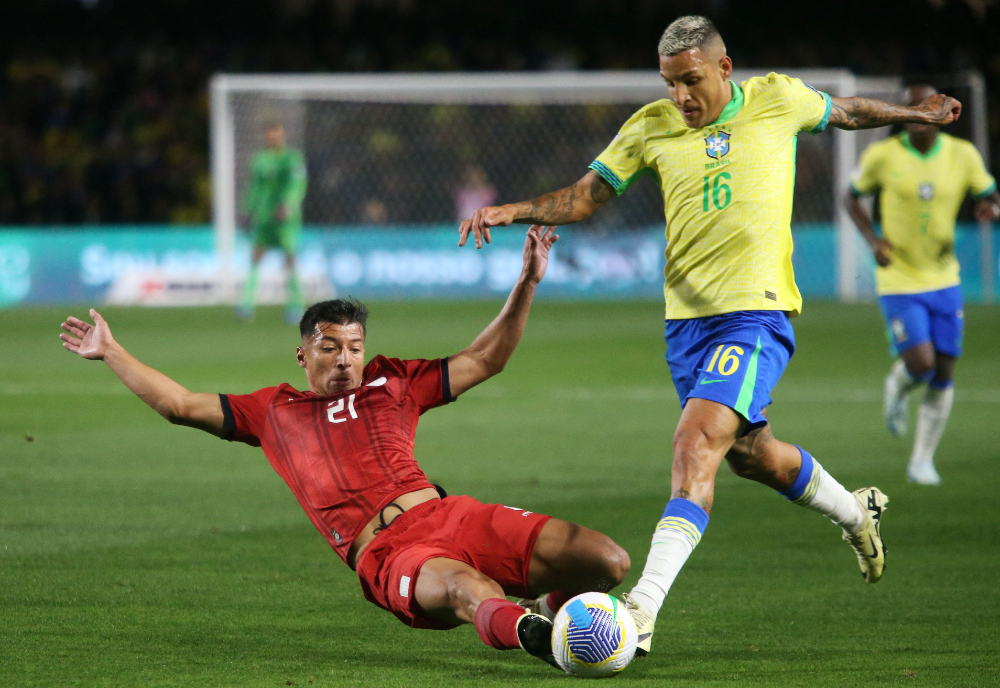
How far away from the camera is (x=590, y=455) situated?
8398mm

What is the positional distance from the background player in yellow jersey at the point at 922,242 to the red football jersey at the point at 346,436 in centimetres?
425

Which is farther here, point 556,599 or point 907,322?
point 907,322

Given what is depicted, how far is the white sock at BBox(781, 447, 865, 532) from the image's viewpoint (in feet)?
16.4

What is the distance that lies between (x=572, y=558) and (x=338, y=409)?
0.91m

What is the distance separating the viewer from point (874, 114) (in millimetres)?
5047

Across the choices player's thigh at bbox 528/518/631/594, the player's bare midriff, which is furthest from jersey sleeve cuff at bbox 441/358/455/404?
player's thigh at bbox 528/518/631/594

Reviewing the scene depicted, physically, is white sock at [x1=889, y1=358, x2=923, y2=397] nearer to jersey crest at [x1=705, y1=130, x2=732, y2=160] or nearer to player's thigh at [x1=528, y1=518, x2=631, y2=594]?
jersey crest at [x1=705, y1=130, x2=732, y2=160]

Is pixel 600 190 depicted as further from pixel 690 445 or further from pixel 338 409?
pixel 338 409

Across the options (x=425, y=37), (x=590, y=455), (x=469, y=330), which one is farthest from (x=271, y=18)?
(x=590, y=455)

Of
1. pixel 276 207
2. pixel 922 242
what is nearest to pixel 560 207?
pixel 922 242

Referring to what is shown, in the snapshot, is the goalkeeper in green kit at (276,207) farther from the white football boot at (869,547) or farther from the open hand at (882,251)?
the white football boot at (869,547)

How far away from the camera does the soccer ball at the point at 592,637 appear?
3.60 metres

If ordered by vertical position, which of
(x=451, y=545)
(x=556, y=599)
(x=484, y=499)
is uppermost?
(x=451, y=545)

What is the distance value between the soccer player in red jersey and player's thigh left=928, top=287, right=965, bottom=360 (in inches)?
160
